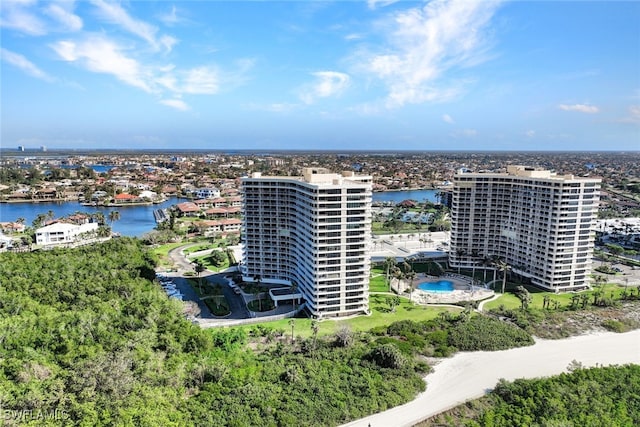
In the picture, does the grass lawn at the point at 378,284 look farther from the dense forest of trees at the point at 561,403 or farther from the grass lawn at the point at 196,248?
the grass lawn at the point at 196,248

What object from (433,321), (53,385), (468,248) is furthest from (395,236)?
(53,385)

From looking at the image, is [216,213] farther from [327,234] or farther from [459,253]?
[327,234]

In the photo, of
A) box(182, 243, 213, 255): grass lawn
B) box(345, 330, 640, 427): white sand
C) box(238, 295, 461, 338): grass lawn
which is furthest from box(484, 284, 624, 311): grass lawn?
box(182, 243, 213, 255): grass lawn

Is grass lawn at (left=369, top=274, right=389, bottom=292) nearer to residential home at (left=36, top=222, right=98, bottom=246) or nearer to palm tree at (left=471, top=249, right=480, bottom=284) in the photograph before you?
palm tree at (left=471, top=249, right=480, bottom=284)

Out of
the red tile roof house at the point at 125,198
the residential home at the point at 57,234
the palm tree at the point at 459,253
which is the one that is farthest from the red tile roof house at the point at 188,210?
the palm tree at the point at 459,253

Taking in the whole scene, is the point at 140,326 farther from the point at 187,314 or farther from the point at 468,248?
the point at 468,248

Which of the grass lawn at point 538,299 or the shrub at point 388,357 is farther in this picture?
the grass lawn at point 538,299

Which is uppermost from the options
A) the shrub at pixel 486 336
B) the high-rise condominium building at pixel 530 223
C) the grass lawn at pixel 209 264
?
the high-rise condominium building at pixel 530 223
